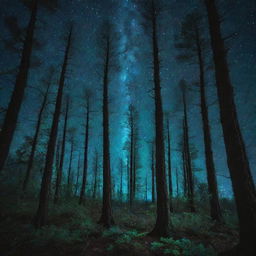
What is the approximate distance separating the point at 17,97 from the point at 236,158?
26.7 feet

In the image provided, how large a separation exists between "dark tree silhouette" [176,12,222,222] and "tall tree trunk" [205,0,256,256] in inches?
201

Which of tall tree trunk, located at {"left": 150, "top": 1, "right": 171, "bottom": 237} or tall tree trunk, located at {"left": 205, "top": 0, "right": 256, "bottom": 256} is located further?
tall tree trunk, located at {"left": 150, "top": 1, "right": 171, "bottom": 237}

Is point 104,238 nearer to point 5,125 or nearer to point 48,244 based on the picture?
point 48,244

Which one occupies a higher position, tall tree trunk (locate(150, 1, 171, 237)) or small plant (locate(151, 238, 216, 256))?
tall tree trunk (locate(150, 1, 171, 237))

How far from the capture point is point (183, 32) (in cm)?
1132

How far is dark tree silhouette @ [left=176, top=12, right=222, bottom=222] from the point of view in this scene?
33.0 ft

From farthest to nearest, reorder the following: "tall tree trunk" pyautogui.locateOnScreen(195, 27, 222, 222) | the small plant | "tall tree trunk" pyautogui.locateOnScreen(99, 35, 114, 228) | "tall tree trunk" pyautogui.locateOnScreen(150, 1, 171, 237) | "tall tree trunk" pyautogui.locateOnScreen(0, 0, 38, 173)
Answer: "tall tree trunk" pyautogui.locateOnScreen(195, 27, 222, 222), "tall tree trunk" pyautogui.locateOnScreen(99, 35, 114, 228), "tall tree trunk" pyautogui.locateOnScreen(150, 1, 171, 237), "tall tree trunk" pyautogui.locateOnScreen(0, 0, 38, 173), the small plant

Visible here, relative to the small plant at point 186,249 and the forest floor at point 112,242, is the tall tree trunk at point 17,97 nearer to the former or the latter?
the forest floor at point 112,242

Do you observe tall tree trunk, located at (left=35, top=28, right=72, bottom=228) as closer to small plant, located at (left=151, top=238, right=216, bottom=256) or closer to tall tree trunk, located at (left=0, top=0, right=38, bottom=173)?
tall tree trunk, located at (left=0, top=0, right=38, bottom=173)

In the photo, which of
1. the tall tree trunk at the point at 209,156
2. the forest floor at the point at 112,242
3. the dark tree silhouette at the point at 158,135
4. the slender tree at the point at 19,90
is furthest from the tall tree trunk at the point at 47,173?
the tall tree trunk at the point at 209,156

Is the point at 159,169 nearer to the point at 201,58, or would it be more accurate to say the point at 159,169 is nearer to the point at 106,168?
the point at 106,168

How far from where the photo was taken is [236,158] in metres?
4.42

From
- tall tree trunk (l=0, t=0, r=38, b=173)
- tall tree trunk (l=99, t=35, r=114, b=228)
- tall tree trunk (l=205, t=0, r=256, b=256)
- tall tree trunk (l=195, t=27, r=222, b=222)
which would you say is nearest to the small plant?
tall tree trunk (l=205, t=0, r=256, b=256)

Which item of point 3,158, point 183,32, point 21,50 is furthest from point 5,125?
point 183,32
